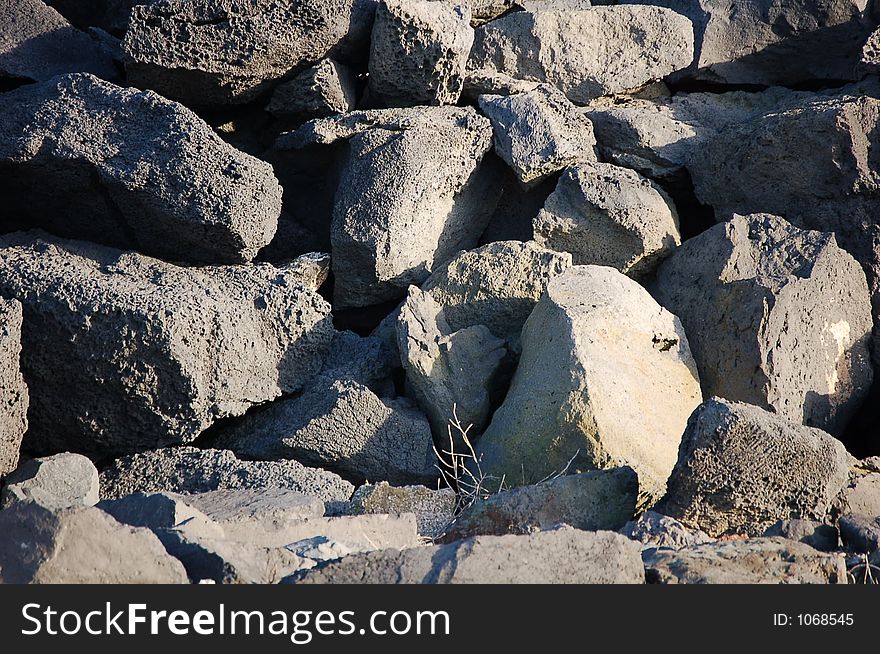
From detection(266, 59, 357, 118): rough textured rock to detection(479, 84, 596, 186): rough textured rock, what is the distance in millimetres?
710

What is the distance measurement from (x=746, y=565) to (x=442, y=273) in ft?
7.91

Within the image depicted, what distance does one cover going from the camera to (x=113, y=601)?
2604 mm

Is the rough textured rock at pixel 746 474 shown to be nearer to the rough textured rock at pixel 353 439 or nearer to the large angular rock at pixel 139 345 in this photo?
the rough textured rock at pixel 353 439

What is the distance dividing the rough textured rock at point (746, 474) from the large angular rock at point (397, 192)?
1.98 meters

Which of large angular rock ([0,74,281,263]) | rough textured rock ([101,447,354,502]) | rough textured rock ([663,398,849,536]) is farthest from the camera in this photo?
large angular rock ([0,74,281,263])

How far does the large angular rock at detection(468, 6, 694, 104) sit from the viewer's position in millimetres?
5988

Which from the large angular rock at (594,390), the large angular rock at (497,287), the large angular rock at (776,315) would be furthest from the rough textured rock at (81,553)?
the large angular rock at (776,315)

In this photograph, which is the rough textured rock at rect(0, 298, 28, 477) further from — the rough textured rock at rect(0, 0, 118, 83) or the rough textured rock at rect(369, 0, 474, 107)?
the rough textured rock at rect(369, 0, 474, 107)

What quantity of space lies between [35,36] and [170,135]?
3.94ft

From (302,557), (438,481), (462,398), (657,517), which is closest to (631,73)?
(462,398)

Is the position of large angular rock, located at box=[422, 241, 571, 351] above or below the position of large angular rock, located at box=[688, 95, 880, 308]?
below

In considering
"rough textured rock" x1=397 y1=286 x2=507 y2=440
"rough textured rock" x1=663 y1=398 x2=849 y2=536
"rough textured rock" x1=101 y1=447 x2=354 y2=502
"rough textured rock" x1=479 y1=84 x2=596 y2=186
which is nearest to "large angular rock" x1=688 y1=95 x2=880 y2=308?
"rough textured rock" x1=479 y1=84 x2=596 y2=186

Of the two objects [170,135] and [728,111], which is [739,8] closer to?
[728,111]

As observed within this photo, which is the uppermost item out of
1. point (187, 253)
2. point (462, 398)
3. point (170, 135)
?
point (170, 135)
